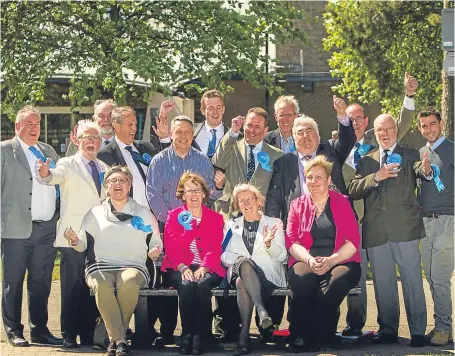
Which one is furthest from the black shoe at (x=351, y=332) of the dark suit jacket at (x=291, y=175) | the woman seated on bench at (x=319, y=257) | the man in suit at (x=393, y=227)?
the dark suit jacket at (x=291, y=175)

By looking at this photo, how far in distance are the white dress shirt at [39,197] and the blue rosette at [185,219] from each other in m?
1.19

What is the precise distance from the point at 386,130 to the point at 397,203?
0.63 m

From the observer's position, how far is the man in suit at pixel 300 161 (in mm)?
8828

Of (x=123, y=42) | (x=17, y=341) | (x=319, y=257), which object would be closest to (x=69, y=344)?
(x=17, y=341)

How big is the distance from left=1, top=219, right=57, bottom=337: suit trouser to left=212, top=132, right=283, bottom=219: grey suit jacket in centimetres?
155

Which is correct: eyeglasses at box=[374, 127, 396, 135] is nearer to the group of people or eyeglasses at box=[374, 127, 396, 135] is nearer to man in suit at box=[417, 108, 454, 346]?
the group of people

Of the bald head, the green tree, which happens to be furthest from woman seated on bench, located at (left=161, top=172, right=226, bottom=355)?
the green tree

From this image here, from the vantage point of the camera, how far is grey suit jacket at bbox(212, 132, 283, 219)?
9203 millimetres

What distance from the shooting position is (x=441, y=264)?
8.79m

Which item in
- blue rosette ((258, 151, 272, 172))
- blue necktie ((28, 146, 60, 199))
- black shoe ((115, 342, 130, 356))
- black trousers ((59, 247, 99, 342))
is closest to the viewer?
black shoe ((115, 342, 130, 356))

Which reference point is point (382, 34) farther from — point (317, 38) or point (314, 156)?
point (314, 156)

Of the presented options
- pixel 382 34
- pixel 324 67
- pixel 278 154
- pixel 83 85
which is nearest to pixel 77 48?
pixel 83 85

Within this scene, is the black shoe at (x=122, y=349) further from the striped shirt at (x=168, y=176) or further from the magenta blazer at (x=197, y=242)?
the striped shirt at (x=168, y=176)

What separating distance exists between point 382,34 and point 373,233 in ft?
63.4
